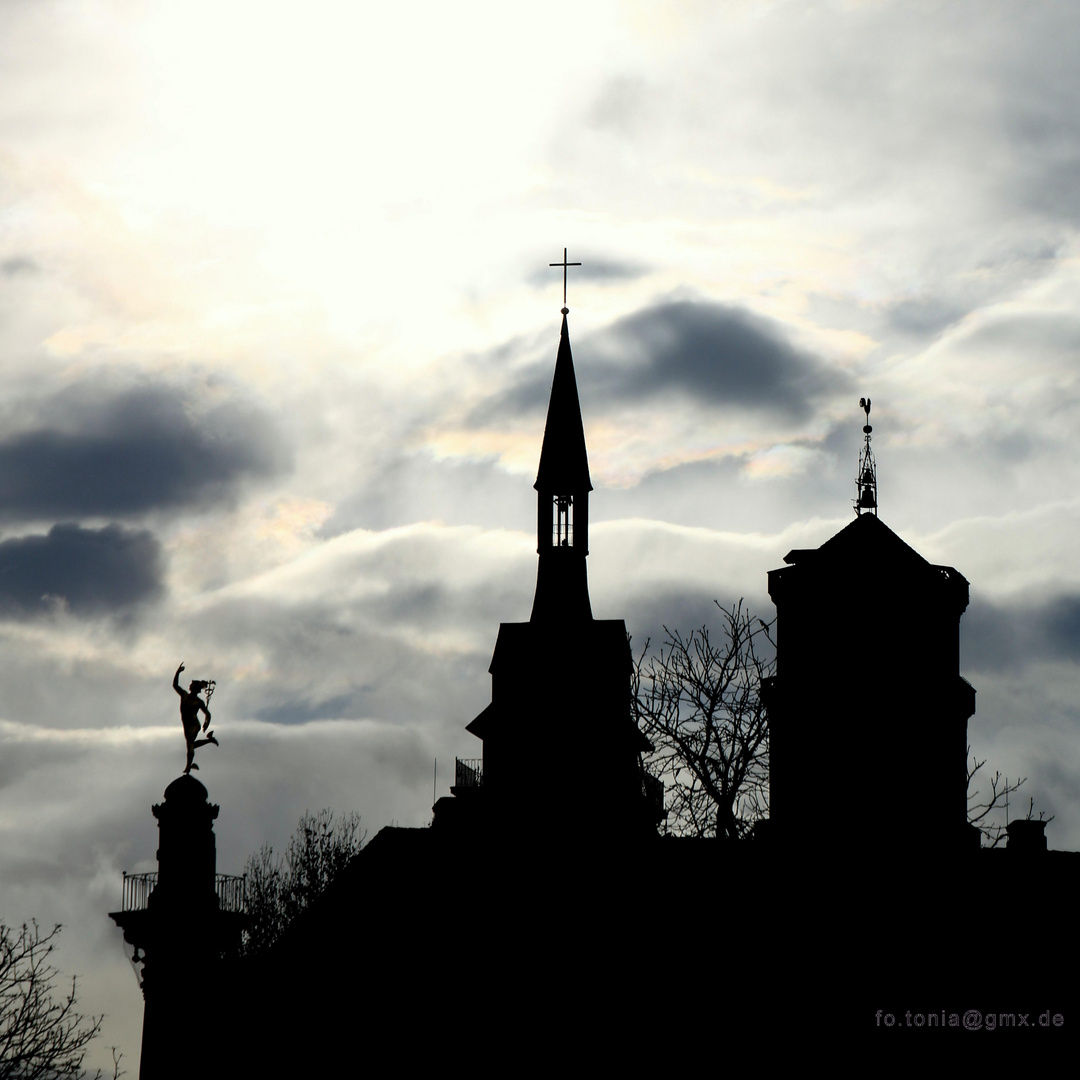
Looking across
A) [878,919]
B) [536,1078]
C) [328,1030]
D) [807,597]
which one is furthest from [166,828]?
[807,597]

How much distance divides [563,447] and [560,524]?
263cm

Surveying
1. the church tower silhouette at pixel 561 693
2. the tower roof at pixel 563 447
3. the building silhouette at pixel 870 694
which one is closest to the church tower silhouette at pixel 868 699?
the building silhouette at pixel 870 694

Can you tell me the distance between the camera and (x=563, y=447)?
55375 millimetres

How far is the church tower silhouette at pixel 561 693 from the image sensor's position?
48.7 meters

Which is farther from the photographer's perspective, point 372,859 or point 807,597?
point 807,597

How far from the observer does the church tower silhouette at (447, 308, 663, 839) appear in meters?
48.7

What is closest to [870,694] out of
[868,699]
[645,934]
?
[868,699]

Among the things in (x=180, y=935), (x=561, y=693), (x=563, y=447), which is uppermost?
(x=563, y=447)

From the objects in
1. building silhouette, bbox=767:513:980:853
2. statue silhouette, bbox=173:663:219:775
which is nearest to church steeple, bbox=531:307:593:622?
building silhouette, bbox=767:513:980:853

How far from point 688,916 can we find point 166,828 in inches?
383

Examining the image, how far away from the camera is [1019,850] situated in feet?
110

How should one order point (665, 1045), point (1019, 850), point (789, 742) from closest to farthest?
point (665, 1045)
point (1019, 850)
point (789, 742)

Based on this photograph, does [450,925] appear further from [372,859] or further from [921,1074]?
[921,1074]

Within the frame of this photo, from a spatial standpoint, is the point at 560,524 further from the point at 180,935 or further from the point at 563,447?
the point at 180,935
